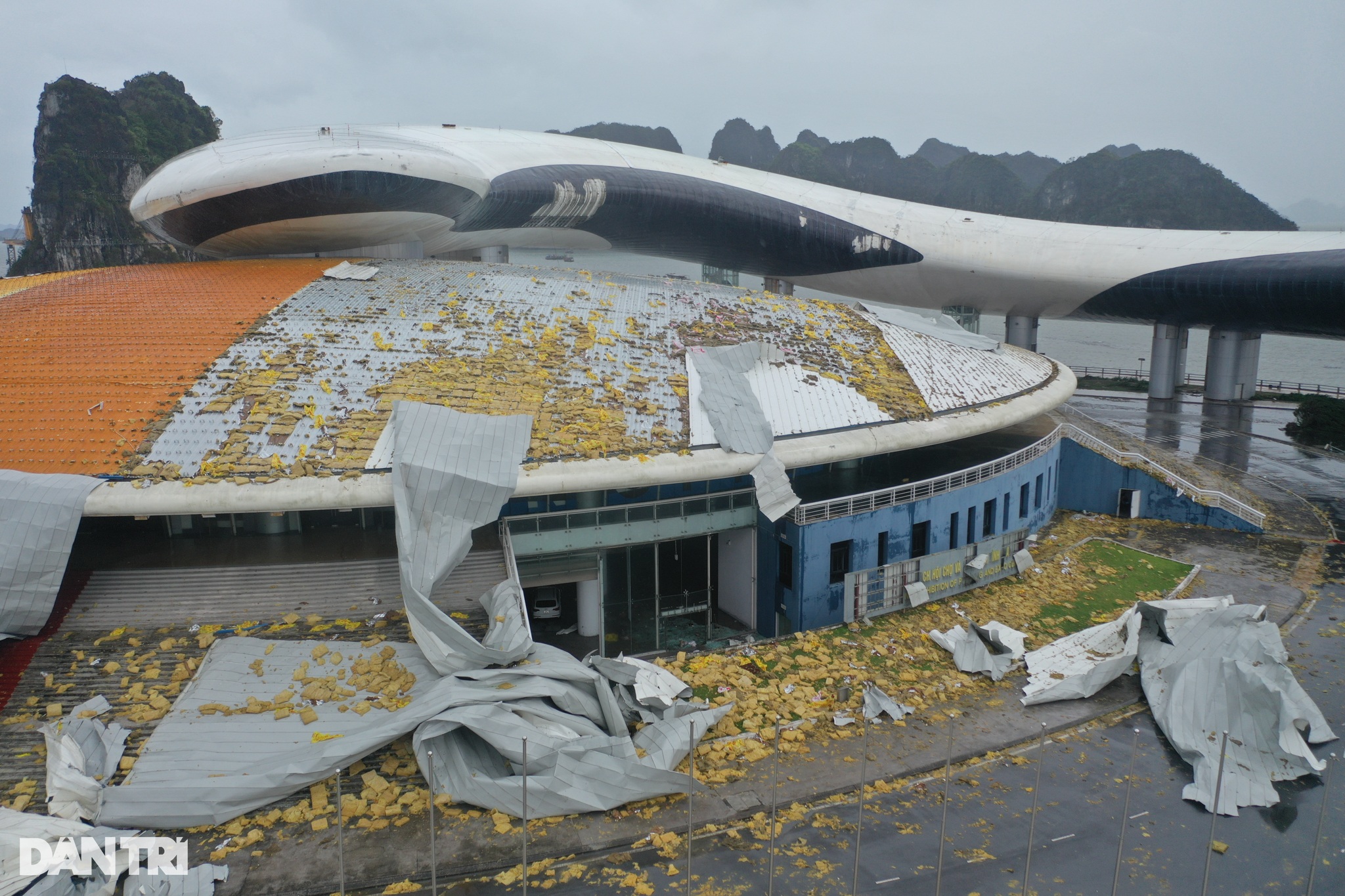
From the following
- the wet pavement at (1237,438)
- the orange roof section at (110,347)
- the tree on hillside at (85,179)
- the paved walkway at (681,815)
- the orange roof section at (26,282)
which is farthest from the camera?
the tree on hillside at (85,179)

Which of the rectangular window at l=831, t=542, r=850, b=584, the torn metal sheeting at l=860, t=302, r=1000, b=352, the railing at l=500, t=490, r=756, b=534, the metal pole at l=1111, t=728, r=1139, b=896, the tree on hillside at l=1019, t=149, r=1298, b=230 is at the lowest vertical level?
the metal pole at l=1111, t=728, r=1139, b=896

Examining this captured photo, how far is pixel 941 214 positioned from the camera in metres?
39.3

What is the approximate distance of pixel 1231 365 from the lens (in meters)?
41.1

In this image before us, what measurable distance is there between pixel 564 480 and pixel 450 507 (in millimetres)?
2164

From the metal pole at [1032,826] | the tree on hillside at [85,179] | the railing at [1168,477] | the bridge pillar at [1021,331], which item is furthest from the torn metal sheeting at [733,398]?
the tree on hillside at [85,179]

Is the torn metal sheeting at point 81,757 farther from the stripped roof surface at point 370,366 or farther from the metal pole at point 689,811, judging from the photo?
the metal pole at point 689,811

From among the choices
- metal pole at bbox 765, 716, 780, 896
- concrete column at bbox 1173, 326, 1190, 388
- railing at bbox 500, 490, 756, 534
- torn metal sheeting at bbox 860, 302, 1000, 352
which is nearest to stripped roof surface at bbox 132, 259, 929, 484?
railing at bbox 500, 490, 756, 534

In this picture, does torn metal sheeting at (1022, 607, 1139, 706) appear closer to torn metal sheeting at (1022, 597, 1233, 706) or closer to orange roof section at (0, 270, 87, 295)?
torn metal sheeting at (1022, 597, 1233, 706)

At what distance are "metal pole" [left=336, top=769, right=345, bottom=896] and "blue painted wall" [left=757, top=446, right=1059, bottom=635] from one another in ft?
33.3

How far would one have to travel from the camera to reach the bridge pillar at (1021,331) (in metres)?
42.8

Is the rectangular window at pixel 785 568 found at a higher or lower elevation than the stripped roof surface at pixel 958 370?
lower

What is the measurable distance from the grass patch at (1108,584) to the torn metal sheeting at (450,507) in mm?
12082

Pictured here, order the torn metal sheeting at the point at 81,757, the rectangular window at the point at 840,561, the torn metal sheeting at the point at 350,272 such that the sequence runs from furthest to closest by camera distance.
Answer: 1. the torn metal sheeting at the point at 350,272
2. the rectangular window at the point at 840,561
3. the torn metal sheeting at the point at 81,757

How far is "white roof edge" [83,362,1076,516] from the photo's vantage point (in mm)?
14602
